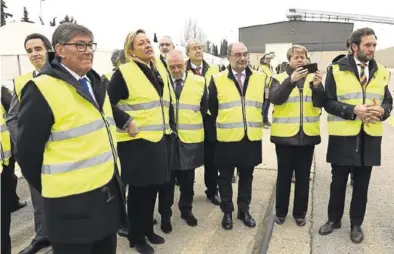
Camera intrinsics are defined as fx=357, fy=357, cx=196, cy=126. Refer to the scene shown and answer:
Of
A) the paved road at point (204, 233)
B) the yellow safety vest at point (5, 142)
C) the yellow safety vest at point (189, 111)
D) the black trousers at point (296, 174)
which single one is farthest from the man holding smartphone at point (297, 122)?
the yellow safety vest at point (5, 142)

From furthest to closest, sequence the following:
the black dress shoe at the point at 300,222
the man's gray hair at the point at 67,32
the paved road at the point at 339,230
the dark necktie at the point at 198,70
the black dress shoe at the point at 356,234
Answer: the dark necktie at the point at 198,70 < the black dress shoe at the point at 300,222 < the black dress shoe at the point at 356,234 < the paved road at the point at 339,230 < the man's gray hair at the point at 67,32

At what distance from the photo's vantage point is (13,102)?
10.9 feet

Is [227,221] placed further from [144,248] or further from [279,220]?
[144,248]

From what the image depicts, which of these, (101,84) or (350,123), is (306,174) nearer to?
(350,123)

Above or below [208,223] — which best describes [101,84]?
above

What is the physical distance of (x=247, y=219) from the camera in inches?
160

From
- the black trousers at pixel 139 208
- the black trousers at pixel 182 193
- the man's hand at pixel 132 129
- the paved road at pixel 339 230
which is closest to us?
the man's hand at pixel 132 129

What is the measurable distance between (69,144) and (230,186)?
233cm

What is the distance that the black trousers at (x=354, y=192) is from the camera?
3709 mm

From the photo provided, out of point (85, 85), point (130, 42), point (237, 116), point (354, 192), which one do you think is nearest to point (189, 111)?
point (237, 116)

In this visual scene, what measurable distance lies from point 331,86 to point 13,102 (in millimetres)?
3126

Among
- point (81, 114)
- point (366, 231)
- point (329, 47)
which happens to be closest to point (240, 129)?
point (366, 231)

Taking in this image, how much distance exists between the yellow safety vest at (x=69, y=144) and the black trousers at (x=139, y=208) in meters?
1.24

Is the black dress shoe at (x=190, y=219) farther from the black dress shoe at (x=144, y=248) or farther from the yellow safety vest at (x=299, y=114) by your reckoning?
the yellow safety vest at (x=299, y=114)
